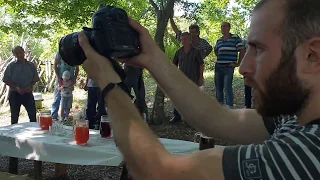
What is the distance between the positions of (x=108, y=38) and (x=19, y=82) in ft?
19.6

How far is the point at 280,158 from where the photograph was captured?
0.87 metres

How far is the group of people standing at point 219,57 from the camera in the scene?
727cm

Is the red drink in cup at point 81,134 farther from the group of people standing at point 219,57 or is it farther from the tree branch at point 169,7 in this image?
the tree branch at point 169,7

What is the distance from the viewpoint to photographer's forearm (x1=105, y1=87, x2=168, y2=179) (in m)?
1.02

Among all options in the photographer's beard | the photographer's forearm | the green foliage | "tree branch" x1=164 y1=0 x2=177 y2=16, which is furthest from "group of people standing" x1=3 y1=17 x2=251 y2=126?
the photographer's beard

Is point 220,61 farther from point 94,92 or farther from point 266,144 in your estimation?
point 266,144

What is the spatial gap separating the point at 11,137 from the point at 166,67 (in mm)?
2539

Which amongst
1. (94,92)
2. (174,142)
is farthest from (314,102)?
(94,92)

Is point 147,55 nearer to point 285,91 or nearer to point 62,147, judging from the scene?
point 285,91

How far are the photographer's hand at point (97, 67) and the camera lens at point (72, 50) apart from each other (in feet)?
0.26

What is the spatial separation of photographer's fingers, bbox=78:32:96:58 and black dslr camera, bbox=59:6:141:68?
1cm

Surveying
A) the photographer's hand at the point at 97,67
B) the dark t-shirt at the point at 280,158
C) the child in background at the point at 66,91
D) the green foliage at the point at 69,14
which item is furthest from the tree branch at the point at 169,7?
the dark t-shirt at the point at 280,158

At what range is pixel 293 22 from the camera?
938 millimetres

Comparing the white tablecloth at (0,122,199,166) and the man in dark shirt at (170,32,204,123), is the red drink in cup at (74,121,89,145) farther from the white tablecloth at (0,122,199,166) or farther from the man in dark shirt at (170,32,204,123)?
the man in dark shirt at (170,32,204,123)
